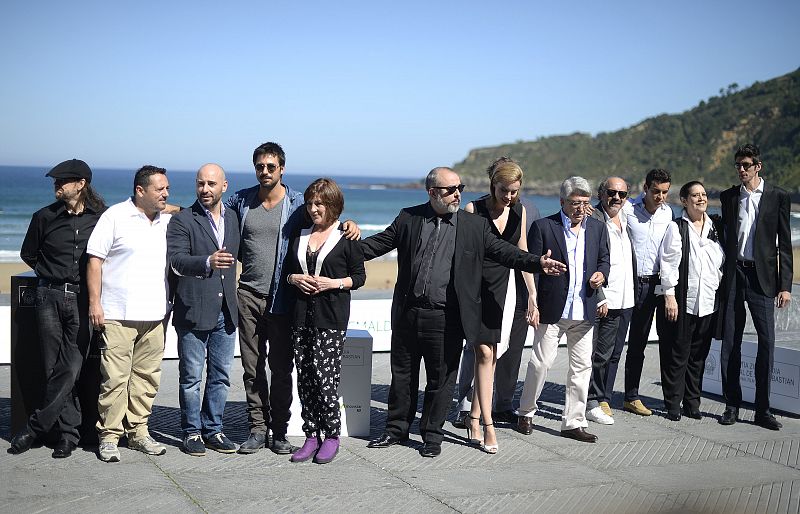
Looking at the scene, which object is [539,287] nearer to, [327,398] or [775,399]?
[327,398]

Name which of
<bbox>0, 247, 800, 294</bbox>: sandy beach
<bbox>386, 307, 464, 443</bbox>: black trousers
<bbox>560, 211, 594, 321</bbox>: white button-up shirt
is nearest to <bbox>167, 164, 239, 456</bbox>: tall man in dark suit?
<bbox>386, 307, 464, 443</bbox>: black trousers

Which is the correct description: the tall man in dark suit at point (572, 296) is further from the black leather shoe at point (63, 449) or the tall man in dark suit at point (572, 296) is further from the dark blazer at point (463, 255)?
the black leather shoe at point (63, 449)

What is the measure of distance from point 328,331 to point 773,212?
389 centimetres

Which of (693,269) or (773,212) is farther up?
(773,212)

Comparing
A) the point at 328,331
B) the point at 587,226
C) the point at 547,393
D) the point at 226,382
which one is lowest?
the point at 547,393

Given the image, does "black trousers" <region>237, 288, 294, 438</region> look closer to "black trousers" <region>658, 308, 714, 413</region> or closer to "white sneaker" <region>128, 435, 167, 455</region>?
"white sneaker" <region>128, 435, 167, 455</region>

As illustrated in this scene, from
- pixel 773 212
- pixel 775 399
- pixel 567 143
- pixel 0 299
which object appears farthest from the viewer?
pixel 567 143

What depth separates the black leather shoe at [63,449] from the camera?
5.76 metres

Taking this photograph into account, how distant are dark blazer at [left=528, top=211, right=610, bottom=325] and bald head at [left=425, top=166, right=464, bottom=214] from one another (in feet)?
2.99

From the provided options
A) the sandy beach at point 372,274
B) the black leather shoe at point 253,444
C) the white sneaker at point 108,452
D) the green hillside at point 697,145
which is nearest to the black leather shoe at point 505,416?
the black leather shoe at point 253,444

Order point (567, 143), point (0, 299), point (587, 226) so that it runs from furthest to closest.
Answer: point (567, 143) < point (0, 299) < point (587, 226)

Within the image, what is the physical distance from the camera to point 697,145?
112 m

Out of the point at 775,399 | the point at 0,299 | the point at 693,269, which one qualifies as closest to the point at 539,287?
the point at 693,269

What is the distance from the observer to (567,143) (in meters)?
148
